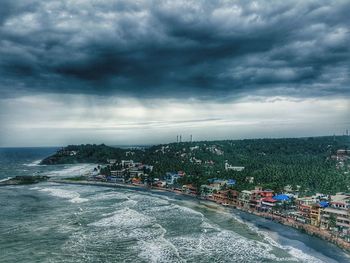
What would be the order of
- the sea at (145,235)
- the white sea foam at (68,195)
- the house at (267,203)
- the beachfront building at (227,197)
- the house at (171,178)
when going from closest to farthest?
1. the sea at (145,235)
2. the house at (267,203)
3. the beachfront building at (227,197)
4. the white sea foam at (68,195)
5. the house at (171,178)

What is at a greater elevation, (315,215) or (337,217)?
(337,217)

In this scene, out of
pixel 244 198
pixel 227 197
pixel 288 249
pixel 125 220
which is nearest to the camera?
pixel 288 249

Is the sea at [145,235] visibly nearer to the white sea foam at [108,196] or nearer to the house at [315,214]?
the house at [315,214]

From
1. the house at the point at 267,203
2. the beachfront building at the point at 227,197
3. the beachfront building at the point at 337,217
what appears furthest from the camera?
the beachfront building at the point at 227,197

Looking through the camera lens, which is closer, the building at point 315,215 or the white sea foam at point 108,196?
the building at point 315,215

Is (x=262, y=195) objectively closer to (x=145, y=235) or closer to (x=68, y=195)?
(x=145, y=235)

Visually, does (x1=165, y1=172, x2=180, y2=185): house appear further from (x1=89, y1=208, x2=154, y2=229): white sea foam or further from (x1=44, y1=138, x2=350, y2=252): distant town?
(x1=89, y1=208, x2=154, y2=229): white sea foam

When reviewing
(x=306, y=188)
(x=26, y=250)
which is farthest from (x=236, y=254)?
(x=306, y=188)

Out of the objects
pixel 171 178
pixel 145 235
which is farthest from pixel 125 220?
pixel 171 178

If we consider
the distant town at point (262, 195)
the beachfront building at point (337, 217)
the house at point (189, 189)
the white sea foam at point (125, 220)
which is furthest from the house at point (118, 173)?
the beachfront building at point (337, 217)

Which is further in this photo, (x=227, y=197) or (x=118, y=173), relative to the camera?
(x=118, y=173)
